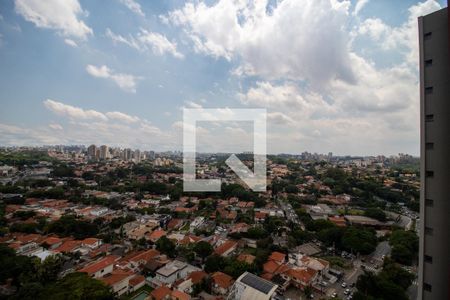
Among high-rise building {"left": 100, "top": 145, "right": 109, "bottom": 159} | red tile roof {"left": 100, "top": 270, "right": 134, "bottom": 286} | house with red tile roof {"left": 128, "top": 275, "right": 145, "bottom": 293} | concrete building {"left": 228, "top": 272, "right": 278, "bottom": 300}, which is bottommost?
house with red tile roof {"left": 128, "top": 275, "right": 145, "bottom": 293}

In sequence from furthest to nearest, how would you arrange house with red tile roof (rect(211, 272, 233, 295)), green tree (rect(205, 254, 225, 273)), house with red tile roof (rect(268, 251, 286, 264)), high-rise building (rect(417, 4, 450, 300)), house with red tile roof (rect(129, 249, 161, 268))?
1. house with red tile roof (rect(268, 251, 286, 264))
2. house with red tile roof (rect(129, 249, 161, 268))
3. green tree (rect(205, 254, 225, 273))
4. house with red tile roof (rect(211, 272, 233, 295))
5. high-rise building (rect(417, 4, 450, 300))

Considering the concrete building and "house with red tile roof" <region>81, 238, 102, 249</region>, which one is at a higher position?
the concrete building

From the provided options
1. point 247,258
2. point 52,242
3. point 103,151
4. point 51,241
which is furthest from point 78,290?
point 103,151

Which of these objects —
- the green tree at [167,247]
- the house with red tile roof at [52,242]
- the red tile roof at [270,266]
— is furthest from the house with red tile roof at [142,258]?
the red tile roof at [270,266]

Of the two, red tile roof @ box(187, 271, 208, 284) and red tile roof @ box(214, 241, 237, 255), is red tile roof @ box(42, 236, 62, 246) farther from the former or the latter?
red tile roof @ box(214, 241, 237, 255)

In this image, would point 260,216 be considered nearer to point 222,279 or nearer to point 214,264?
point 214,264

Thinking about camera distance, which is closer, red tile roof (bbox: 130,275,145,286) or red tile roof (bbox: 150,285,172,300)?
red tile roof (bbox: 150,285,172,300)

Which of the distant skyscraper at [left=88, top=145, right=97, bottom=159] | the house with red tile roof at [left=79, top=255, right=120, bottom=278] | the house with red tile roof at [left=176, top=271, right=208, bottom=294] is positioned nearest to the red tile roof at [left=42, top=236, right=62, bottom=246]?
the house with red tile roof at [left=79, top=255, right=120, bottom=278]

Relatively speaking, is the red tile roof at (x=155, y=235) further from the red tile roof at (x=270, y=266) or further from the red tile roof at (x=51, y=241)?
the red tile roof at (x=270, y=266)

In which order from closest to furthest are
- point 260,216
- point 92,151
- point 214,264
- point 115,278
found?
point 115,278 < point 214,264 < point 260,216 < point 92,151
